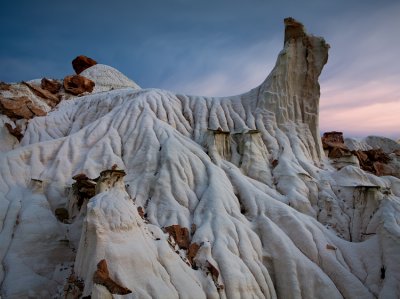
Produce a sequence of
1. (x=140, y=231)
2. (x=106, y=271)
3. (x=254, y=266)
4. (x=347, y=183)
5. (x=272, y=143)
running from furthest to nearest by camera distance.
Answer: (x=272, y=143) → (x=347, y=183) → (x=254, y=266) → (x=140, y=231) → (x=106, y=271)

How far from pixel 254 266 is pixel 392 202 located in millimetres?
9243

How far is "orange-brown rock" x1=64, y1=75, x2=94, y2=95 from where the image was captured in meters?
40.6

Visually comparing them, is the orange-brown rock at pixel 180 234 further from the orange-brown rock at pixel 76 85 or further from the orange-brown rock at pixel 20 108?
the orange-brown rock at pixel 76 85

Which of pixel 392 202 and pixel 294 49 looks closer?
pixel 392 202

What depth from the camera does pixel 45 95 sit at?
36.7 metres

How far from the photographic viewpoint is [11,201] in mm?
21656

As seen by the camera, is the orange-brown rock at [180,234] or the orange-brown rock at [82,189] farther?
the orange-brown rock at [82,189]

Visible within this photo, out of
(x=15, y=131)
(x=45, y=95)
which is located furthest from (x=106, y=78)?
(x=15, y=131)

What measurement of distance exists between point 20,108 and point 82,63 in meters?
29.8

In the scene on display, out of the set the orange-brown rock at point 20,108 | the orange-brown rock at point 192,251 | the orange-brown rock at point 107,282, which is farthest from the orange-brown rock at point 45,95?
the orange-brown rock at point 107,282

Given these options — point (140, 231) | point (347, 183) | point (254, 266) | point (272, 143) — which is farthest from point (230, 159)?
point (140, 231)

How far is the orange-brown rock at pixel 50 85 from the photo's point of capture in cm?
3994

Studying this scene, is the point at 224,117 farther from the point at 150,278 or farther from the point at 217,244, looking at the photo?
the point at 150,278

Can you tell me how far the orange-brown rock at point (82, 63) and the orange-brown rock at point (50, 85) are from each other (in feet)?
62.1
